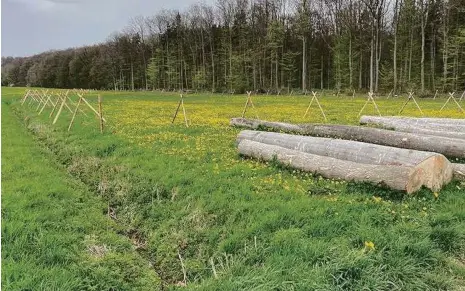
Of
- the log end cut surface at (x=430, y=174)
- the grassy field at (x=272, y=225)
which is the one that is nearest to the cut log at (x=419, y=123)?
the log end cut surface at (x=430, y=174)

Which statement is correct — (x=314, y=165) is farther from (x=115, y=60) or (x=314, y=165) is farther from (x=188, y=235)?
(x=115, y=60)

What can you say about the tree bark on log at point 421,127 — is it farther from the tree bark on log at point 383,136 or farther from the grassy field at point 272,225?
the grassy field at point 272,225

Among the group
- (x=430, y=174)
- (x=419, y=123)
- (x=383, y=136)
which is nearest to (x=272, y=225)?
(x=430, y=174)

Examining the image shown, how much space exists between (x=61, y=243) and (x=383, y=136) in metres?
11.0

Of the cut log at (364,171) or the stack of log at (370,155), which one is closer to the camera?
the cut log at (364,171)

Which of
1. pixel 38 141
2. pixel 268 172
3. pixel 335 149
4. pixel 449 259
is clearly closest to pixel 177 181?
pixel 268 172

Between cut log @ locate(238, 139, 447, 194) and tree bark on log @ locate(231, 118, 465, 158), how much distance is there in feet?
10.3

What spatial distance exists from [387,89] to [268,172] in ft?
183

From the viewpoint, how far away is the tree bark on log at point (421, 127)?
14.7 meters

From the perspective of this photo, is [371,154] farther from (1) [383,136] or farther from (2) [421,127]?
(2) [421,127]

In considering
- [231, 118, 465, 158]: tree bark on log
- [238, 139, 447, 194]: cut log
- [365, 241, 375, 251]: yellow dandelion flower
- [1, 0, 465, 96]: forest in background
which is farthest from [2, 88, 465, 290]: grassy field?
[1, 0, 465, 96]: forest in background

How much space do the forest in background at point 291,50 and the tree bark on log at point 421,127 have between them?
34.5 metres

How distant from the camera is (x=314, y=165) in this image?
34.2 ft

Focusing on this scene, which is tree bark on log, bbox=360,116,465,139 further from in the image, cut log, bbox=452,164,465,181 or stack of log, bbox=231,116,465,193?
cut log, bbox=452,164,465,181
